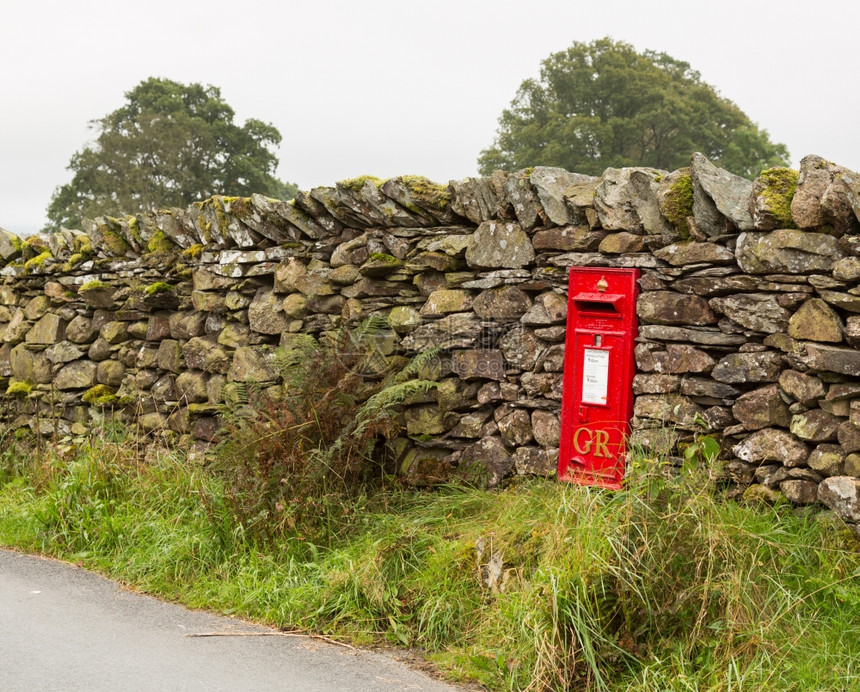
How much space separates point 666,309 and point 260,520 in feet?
9.04

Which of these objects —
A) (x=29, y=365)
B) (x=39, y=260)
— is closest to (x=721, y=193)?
(x=39, y=260)

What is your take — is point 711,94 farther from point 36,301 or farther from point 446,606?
point 446,606

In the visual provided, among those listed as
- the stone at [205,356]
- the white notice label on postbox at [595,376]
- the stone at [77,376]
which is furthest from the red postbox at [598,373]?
the stone at [77,376]

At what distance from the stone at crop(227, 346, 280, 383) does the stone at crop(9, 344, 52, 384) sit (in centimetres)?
266

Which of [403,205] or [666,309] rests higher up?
[403,205]

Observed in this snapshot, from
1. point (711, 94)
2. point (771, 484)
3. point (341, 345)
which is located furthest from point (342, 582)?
point (711, 94)

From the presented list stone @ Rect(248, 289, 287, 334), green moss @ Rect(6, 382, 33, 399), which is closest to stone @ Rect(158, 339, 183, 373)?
stone @ Rect(248, 289, 287, 334)

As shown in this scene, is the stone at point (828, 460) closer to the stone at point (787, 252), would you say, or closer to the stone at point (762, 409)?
the stone at point (762, 409)

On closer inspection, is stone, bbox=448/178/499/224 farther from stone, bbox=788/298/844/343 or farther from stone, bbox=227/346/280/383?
stone, bbox=788/298/844/343

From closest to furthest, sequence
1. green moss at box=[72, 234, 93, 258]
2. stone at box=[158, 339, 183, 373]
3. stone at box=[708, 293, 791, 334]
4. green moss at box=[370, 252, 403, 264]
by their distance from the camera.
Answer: stone at box=[708, 293, 791, 334]
green moss at box=[370, 252, 403, 264]
stone at box=[158, 339, 183, 373]
green moss at box=[72, 234, 93, 258]

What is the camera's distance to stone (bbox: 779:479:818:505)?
14.3ft

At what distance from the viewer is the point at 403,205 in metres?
5.98

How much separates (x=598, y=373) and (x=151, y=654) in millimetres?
2845

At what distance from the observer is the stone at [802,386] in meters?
4.33
